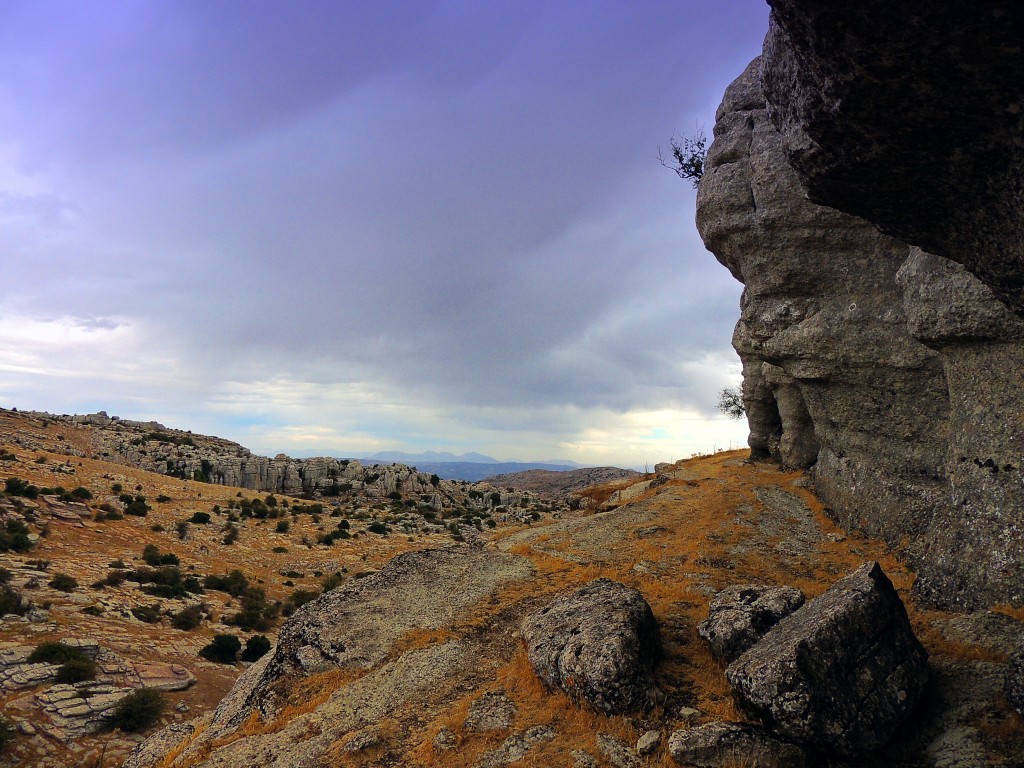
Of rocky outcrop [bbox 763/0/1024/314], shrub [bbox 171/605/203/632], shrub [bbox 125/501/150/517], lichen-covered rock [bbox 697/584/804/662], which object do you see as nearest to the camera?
rocky outcrop [bbox 763/0/1024/314]

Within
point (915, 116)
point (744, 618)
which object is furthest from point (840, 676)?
point (915, 116)

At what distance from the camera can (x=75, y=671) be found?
1777 cm

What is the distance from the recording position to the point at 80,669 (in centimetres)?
1786

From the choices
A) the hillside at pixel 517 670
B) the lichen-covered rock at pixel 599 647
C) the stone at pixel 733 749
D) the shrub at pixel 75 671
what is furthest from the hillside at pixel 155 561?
the stone at pixel 733 749

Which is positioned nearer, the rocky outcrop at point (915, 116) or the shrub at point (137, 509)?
the rocky outcrop at point (915, 116)

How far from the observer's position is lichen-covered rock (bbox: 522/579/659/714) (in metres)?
9.61

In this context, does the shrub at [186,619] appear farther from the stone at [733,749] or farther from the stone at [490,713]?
the stone at [733,749]

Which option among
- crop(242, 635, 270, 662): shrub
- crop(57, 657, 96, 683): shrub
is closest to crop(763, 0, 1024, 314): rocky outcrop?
crop(57, 657, 96, 683): shrub

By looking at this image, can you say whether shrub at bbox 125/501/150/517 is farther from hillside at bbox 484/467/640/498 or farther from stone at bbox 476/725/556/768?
hillside at bbox 484/467/640/498

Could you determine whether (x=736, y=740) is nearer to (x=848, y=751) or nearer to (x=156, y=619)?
(x=848, y=751)

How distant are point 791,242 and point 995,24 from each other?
18093 millimetres

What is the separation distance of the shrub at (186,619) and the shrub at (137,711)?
6.23 meters

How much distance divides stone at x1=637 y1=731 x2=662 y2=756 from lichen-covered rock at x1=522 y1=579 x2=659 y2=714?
2.36ft

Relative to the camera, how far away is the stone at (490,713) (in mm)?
9742
